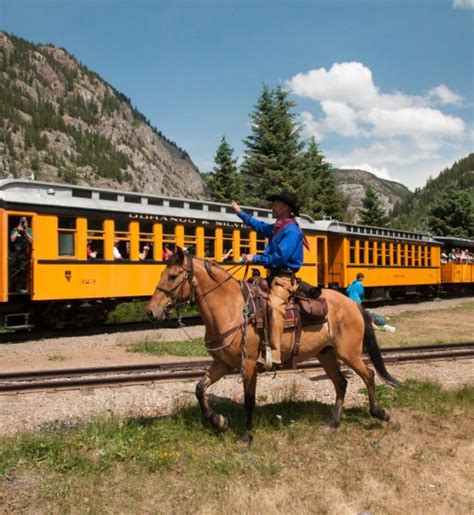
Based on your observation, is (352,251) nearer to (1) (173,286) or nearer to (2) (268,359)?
(2) (268,359)

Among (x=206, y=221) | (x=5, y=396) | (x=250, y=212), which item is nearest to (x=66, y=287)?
(x=206, y=221)

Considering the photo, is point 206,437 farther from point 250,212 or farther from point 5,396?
point 250,212

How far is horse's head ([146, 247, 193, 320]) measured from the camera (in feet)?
19.6

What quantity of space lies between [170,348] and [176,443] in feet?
23.0

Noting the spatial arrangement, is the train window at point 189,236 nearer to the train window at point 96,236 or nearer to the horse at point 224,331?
the train window at point 96,236

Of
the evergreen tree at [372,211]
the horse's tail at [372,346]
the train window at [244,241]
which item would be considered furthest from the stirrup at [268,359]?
the evergreen tree at [372,211]

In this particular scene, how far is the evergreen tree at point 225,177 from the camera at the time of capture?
39.7 m

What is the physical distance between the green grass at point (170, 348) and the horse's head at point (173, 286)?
6.20 meters

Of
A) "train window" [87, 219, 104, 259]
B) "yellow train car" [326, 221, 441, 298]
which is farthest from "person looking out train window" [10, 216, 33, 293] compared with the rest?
"yellow train car" [326, 221, 441, 298]

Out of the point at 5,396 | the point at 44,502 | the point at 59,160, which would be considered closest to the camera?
the point at 44,502

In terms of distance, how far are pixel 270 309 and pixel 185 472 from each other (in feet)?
6.96

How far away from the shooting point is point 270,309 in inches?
251

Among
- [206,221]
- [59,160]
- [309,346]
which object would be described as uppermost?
[59,160]

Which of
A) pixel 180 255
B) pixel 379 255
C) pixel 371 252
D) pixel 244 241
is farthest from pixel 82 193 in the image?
pixel 379 255
